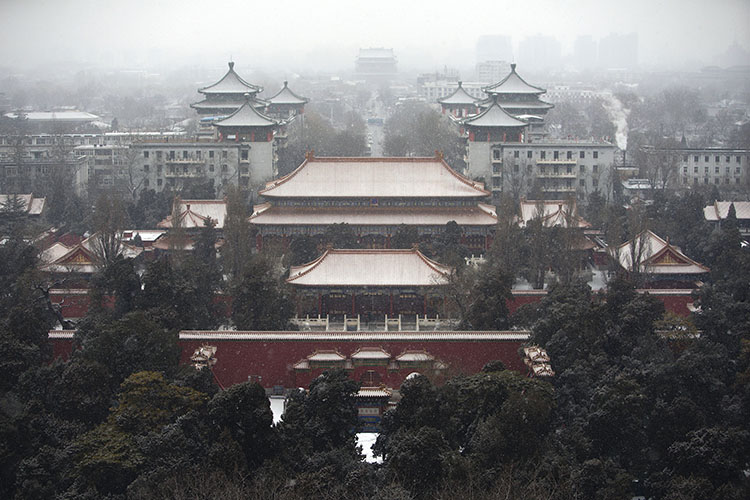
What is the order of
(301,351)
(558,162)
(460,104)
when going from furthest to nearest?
(460,104), (558,162), (301,351)

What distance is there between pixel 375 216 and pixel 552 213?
530cm

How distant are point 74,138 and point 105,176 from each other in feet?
20.0

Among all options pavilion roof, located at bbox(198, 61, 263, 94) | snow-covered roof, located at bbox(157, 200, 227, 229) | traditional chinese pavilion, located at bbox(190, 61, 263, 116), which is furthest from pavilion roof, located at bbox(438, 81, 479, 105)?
snow-covered roof, located at bbox(157, 200, 227, 229)

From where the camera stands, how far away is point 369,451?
1845 centimetres

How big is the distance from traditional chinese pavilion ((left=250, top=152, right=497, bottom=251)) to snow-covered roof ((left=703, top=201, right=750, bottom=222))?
24.7 feet

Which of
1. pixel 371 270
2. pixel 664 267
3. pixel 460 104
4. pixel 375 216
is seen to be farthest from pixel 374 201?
pixel 460 104

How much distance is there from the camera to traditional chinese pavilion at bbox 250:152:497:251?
30.6 m

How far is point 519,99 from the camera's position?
48.3 meters

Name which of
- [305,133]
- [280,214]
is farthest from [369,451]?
[305,133]

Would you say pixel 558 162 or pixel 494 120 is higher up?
pixel 494 120

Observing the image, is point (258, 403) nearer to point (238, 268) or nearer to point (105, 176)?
point (238, 268)

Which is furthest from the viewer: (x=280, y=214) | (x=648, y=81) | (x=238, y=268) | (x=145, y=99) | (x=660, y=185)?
(x=648, y=81)

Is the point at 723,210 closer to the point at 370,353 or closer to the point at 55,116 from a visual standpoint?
the point at 370,353

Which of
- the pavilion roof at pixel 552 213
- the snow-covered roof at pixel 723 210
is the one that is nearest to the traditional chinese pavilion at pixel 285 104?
the pavilion roof at pixel 552 213
